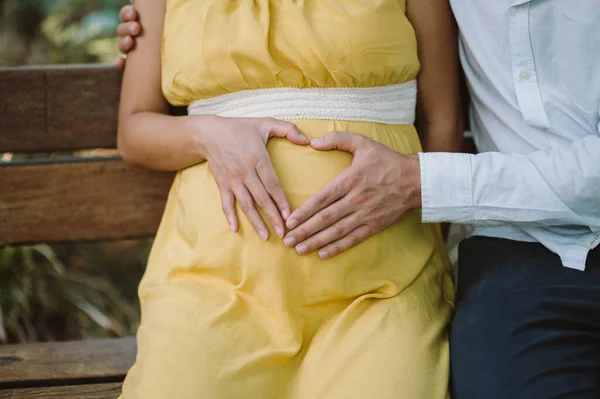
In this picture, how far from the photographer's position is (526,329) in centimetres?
135

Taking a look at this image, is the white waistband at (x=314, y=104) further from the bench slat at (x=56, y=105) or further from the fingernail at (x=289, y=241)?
the bench slat at (x=56, y=105)

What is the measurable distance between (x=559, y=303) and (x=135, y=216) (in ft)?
3.74

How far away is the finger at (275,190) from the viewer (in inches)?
54.5

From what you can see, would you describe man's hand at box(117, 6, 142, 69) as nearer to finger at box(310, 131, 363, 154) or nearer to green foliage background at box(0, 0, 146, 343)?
finger at box(310, 131, 363, 154)

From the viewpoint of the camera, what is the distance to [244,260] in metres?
1.39

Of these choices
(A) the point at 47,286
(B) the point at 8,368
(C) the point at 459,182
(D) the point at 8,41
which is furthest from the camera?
(D) the point at 8,41

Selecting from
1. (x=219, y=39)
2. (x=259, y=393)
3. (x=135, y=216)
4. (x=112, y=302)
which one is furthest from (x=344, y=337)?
(x=112, y=302)

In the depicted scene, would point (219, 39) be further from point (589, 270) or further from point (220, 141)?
point (589, 270)

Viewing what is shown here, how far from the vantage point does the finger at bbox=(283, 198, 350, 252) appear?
138cm

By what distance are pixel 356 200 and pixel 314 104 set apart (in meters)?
0.23

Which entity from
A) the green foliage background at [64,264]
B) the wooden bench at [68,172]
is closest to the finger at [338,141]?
the wooden bench at [68,172]

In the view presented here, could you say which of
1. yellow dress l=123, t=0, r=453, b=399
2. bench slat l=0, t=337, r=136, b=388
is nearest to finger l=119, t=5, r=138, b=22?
yellow dress l=123, t=0, r=453, b=399

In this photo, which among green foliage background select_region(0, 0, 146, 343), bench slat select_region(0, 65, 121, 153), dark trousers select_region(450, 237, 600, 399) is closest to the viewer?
dark trousers select_region(450, 237, 600, 399)

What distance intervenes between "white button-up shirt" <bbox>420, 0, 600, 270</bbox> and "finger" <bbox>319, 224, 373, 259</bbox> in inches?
5.1
